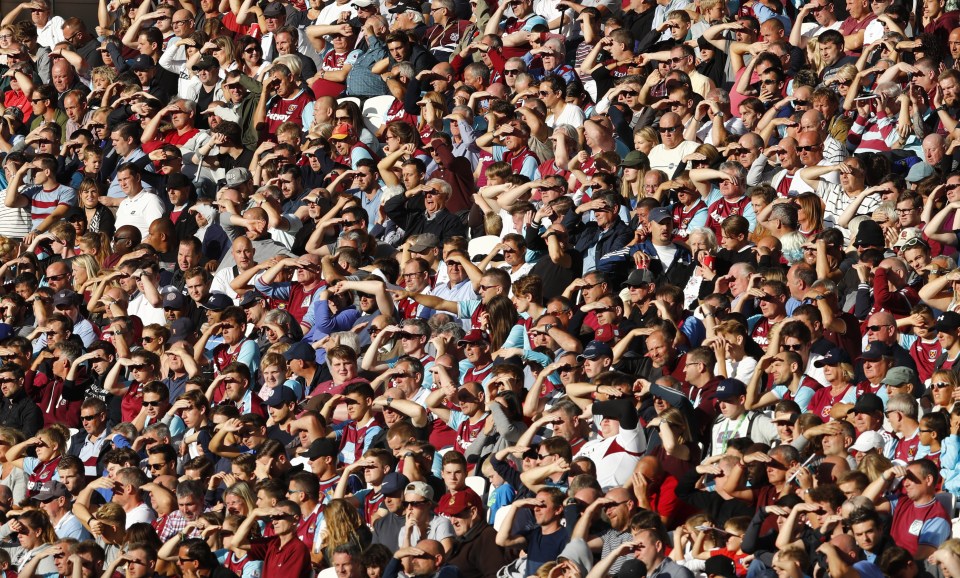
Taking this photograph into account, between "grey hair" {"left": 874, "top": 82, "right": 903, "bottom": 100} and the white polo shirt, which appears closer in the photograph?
"grey hair" {"left": 874, "top": 82, "right": 903, "bottom": 100}

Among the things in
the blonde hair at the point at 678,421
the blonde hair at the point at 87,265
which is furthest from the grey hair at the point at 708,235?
the blonde hair at the point at 87,265

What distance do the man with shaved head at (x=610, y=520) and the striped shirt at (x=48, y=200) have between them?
839 centimetres

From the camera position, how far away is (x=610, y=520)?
Answer: 12672 millimetres

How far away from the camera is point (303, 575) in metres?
13.5

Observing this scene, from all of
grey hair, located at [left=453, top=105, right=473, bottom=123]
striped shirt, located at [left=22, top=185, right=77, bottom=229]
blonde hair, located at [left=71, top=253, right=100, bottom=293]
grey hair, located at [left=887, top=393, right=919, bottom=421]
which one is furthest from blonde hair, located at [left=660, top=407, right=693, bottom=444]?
striped shirt, located at [left=22, top=185, right=77, bottom=229]

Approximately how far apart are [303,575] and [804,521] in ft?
10.4

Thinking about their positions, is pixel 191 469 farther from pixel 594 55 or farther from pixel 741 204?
pixel 594 55

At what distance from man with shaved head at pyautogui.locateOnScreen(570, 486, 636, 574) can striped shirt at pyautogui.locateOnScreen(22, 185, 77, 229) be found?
8388mm

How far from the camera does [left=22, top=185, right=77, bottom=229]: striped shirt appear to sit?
19.7 m

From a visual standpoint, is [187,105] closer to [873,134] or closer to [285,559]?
[873,134]

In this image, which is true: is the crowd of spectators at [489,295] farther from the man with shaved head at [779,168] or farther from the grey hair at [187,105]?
the grey hair at [187,105]

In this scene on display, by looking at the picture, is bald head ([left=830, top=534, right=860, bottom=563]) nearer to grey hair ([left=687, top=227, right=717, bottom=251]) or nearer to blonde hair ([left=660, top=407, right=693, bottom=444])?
blonde hair ([left=660, top=407, right=693, bottom=444])

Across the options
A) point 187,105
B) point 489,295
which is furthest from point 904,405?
point 187,105

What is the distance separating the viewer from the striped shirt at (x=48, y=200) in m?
19.7
